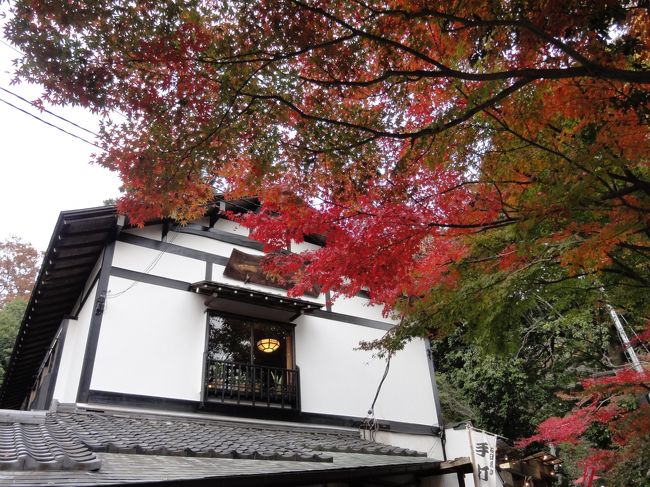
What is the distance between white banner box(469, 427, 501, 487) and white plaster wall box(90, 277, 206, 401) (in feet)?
20.6

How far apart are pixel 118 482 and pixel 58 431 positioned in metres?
2.92

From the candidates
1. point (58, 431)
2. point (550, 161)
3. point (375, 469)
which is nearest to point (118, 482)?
point (58, 431)

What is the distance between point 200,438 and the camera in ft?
24.4

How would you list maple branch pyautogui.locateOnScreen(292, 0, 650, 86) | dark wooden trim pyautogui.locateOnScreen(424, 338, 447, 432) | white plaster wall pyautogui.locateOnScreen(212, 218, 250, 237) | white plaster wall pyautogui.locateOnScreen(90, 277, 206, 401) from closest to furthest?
maple branch pyautogui.locateOnScreen(292, 0, 650, 86) < white plaster wall pyautogui.locateOnScreen(90, 277, 206, 401) < white plaster wall pyautogui.locateOnScreen(212, 218, 250, 237) < dark wooden trim pyautogui.locateOnScreen(424, 338, 447, 432)

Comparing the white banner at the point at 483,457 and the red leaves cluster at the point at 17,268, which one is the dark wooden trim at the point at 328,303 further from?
the red leaves cluster at the point at 17,268

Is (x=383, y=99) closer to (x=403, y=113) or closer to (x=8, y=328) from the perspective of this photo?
(x=403, y=113)

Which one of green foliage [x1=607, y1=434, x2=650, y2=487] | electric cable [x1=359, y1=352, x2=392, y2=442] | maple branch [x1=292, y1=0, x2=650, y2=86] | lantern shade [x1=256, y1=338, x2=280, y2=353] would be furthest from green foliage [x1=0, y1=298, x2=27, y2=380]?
green foliage [x1=607, y1=434, x2=650, y2=487]

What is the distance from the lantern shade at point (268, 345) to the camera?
36.1 feet

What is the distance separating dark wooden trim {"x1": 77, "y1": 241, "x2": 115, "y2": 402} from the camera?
834 centimetres

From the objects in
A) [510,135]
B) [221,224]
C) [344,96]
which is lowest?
[510,135]

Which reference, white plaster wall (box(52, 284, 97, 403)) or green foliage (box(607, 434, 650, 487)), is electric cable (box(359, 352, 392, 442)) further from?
white plaster wall (box(52, 284, 97, 403))

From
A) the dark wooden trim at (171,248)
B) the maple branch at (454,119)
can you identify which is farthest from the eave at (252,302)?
the maple branch at (454,119)

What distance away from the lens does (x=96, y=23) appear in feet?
15.4

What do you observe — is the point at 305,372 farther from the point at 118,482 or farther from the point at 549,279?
the point at 118,482
